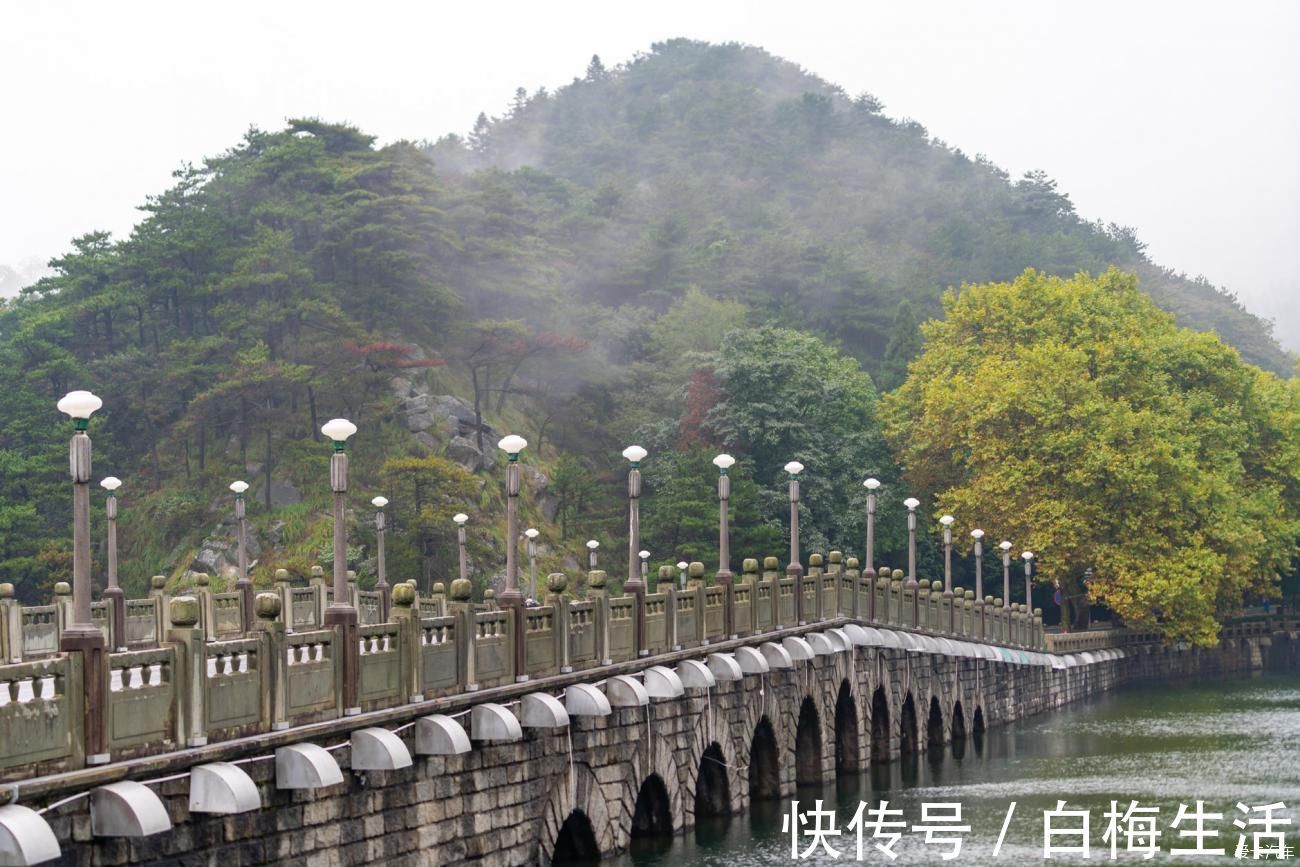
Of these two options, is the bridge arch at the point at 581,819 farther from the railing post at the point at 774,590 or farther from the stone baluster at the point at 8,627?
the railing post at the point at 774,590

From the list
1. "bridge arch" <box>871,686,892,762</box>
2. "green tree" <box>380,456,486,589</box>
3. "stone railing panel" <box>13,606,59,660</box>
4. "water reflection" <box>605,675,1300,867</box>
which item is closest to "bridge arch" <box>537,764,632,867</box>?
"water reflection" <box>605,675,1300,867</box>

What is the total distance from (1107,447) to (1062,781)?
27079mm

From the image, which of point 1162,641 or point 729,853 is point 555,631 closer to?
point 729,853

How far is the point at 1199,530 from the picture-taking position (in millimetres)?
67250

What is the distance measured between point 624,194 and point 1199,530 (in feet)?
191

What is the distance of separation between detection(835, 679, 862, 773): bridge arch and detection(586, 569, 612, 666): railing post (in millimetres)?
14825

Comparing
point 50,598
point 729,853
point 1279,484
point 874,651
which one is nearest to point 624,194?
point 1279,484

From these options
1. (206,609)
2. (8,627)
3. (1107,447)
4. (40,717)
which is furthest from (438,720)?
(1107,447)

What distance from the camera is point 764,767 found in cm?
3653

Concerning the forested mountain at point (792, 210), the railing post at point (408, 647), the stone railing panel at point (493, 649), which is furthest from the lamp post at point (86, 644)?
the forested mountain at point (792, 210)

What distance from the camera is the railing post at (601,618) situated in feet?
90.9

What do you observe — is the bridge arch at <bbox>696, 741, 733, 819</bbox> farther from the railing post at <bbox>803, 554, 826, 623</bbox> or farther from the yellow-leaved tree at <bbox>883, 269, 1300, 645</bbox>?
the yellow-leaved tree at <bbox>883, 269, 1300, 645</bbox>

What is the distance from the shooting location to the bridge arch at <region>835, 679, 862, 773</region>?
137ft

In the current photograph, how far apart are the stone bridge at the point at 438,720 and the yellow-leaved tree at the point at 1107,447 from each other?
2194 centimetres
